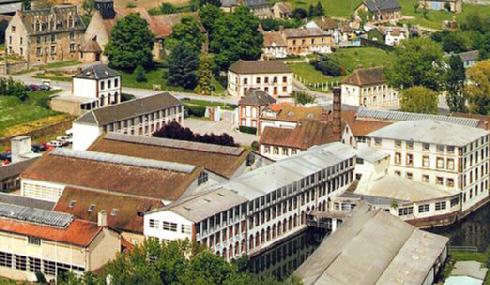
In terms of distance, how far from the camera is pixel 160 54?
11006 cm

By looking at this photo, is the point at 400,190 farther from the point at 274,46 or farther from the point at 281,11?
the point at 281,11

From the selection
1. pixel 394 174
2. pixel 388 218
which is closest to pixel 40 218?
pixel 388 218

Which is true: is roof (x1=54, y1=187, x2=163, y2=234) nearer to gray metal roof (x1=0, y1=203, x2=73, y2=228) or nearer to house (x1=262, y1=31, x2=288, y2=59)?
gray metal roof (x1=0, y1=203, x2=73, y2=228)

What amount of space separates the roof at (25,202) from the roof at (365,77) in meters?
Result: 39.6

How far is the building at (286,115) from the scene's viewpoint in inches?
3411

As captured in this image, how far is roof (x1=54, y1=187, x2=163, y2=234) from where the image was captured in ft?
210

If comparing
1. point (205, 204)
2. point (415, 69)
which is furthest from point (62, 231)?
point (415, 69)

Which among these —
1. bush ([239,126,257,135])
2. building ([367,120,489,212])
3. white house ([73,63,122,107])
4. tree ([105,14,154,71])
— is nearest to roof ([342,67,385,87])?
bush ([239,126,257,135])

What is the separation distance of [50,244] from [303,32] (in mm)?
61654

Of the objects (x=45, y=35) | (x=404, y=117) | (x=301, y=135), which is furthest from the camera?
(x=45, y=35)

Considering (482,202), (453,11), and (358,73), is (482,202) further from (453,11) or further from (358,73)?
(453,11)

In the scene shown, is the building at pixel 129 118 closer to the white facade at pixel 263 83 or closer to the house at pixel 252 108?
the house at pixel 252 108

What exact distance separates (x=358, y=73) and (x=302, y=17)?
28.8m

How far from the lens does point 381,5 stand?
137 meters
